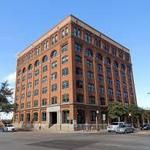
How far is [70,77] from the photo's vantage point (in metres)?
54.9

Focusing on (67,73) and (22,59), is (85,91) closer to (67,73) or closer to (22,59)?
(67,73)

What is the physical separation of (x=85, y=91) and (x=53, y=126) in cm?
1178

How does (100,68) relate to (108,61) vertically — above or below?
below

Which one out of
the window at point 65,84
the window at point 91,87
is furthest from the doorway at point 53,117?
the window at point 91,87

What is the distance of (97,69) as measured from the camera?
211 feet

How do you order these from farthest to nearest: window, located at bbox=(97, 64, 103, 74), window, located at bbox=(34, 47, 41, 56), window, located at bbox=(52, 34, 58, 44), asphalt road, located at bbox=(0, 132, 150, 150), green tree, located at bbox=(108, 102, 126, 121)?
1. window, located at bbox=(34, 47, 41, 56)
2. window, located at bbox=(97, 64, 103, 74)
3. window, located at bbox=(52, 34, 58, 44)
4. green tree, located at bbox=(108, 102, 126, 121)
5. asphalt road, located at bbox=(0, 132, 150, 150)

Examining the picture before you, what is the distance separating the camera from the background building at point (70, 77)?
55.6 metres

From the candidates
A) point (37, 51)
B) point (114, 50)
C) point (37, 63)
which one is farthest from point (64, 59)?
point (114, 50)

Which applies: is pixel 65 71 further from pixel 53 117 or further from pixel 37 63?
pixel 37 63

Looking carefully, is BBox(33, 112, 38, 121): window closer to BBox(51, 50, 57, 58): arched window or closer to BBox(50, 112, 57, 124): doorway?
BBox(50, 112, 57, 124): doorway

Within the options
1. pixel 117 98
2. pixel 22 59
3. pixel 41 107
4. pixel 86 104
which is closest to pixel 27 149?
pixel 86 104

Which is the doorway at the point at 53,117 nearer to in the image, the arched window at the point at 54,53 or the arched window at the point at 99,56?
the arched window at the point at 54,53

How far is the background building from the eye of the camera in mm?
55625

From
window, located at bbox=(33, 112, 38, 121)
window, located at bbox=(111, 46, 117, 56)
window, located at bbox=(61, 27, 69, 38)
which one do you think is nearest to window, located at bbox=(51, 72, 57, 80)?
window, located at bbox=(61, 27, 69, 38)
